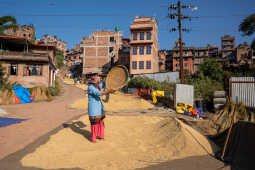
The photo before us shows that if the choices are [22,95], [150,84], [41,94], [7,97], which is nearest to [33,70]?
[41,94]

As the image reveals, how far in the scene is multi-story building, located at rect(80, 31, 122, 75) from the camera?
41281mm

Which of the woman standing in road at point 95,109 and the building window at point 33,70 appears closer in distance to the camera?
Answer: the woman standing in road at point 95,109

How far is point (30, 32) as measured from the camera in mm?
47500

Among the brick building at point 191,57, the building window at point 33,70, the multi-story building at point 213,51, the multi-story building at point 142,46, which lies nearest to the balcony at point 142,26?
the multi-story building at point 142,46

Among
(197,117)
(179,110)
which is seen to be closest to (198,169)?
(197,117)

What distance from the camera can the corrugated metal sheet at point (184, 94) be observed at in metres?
10.5

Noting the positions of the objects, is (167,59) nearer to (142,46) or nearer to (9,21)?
(142,46)

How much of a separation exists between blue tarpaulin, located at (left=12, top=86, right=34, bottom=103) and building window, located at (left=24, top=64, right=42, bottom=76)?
466 cm

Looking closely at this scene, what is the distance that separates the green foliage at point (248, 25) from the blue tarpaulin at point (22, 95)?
29215 mm

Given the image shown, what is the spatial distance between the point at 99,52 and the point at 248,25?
1170 inches

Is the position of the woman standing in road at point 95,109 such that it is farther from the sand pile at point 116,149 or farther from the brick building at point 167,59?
the brick building at point 167,59

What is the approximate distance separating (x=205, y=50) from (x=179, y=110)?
48897 mm

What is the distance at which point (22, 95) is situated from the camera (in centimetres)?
1716

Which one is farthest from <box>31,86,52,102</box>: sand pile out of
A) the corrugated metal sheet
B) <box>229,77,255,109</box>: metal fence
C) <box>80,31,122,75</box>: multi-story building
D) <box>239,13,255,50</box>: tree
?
<box>239,13,255,50</box>: tree
